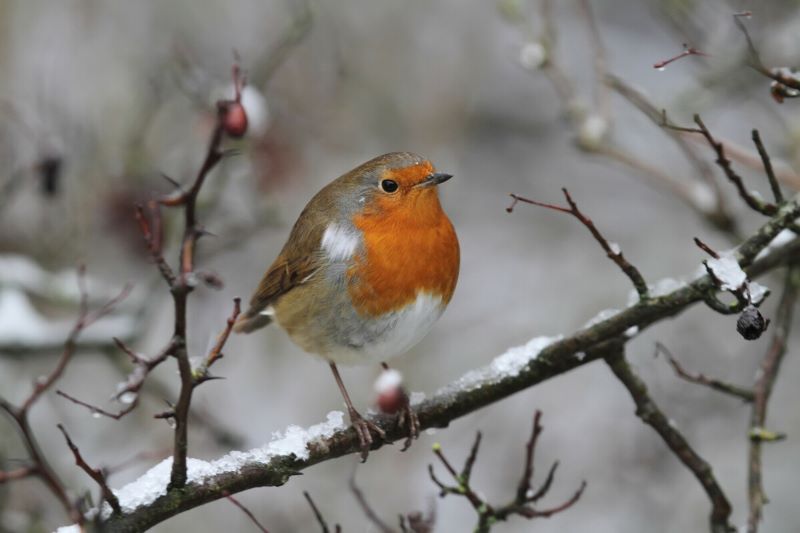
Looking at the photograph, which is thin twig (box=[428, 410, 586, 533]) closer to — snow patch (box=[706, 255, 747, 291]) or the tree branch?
the tree branch

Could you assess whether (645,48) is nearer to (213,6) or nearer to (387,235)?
(213,6)

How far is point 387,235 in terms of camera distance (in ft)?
10.5

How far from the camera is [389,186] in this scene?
3311 millimetres

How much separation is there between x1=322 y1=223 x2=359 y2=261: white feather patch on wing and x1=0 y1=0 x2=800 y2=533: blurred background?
78 centimetres

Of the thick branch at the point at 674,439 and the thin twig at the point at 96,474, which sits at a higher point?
the thin twig at the point at 96,474

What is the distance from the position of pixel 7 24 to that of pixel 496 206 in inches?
181

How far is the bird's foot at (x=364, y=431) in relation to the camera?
2.76m

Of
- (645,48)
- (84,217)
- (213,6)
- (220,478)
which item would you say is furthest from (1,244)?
(645,48)

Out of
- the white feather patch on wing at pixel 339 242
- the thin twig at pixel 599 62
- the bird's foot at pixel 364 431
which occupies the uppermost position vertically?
the thin twig at pixel 599 62

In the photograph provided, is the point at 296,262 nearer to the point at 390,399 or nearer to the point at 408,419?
the point at 408,419

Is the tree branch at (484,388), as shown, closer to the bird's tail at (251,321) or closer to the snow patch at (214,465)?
the snow patch at (214,465)

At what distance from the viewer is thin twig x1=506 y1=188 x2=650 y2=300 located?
212cm

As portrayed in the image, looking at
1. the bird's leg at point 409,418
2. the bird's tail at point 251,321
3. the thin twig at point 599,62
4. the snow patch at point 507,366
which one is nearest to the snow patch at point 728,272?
the snow patch at point 507,366

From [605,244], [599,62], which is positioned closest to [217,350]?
[605,244]
